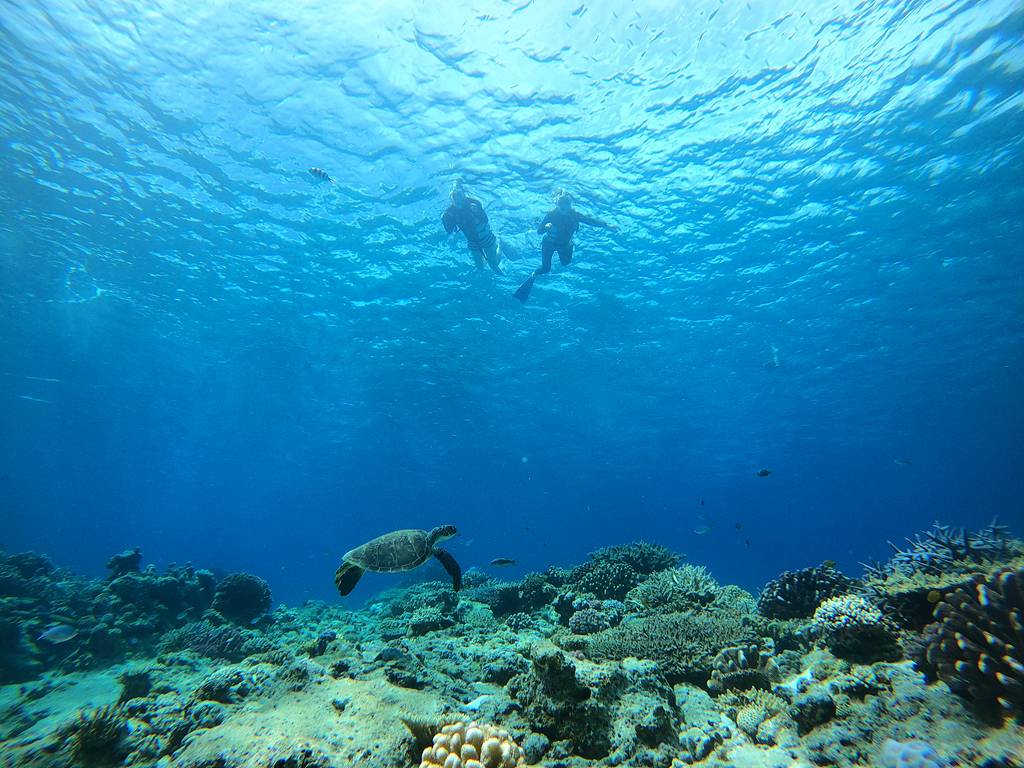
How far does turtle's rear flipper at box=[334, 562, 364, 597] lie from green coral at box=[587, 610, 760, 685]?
3316 millimetres

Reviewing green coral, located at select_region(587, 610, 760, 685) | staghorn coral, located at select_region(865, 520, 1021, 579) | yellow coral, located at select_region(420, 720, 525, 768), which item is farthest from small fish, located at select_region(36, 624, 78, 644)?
staghorn coral, located at select_region(865, 520, 1021, 579)

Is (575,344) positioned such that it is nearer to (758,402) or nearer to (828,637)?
(758,402)

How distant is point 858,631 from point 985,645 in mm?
1328

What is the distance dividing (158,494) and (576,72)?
3945 inches

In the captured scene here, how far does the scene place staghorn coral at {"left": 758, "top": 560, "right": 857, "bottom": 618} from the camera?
6.45 meters

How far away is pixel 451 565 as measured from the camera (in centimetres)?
592

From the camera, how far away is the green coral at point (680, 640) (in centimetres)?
543

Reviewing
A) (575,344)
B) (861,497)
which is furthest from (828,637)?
(861,497)

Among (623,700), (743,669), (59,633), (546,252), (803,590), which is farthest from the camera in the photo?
(546,252)

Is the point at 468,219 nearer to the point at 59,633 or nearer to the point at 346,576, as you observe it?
the point at 346,576

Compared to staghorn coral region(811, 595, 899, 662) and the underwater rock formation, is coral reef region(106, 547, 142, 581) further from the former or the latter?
staghorn coral region(811, 595, 899, 662)

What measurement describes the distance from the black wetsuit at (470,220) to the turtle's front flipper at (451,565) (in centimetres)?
1148

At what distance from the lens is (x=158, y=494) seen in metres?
81.1

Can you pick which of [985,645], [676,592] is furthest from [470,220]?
[985,645]
